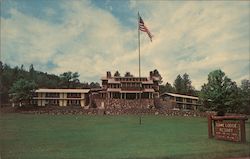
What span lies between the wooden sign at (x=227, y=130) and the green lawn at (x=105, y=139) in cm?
22

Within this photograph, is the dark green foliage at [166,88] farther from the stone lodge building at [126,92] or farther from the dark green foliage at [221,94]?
the dark green foliage at [221,94]

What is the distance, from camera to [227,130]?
9.68 m

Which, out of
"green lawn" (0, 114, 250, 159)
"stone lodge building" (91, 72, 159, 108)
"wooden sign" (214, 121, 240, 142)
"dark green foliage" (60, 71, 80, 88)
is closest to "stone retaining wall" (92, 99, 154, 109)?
"stone lodge building" (91, 72, 159, 108)

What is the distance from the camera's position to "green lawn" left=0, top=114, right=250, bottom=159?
303 inches

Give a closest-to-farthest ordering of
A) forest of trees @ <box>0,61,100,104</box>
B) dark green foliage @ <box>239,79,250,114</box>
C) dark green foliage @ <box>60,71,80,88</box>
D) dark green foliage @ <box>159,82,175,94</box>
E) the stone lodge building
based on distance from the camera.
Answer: forest of trees @ <box>0,61,100,104</box>
dark green foliage @ <box>60,71,80,88</box>
the stone lodge building
dark green foliage @ <box>159,82,175,94</box>
dark green foliage @ <box>239,79,250,114</box>

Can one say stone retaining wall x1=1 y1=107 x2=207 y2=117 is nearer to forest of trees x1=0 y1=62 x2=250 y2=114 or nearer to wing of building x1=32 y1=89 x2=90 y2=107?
wing of building x1=32 y1=89 x2=90 y2=107

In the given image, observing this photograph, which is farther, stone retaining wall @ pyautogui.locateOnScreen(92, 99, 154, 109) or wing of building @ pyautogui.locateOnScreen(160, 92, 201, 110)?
wing of building @ pyautogui.locateOnScreen(160, 92, 201, 110)

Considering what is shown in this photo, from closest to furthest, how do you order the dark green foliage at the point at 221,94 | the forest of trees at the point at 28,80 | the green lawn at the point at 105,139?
the green lawn at the point at 105,139 → the forest of trees at the point at 28,80 → the dark green foliage at the point at 221,94

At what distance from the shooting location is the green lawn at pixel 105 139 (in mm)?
7699

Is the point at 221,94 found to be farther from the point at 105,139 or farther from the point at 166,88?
the point at 105,139

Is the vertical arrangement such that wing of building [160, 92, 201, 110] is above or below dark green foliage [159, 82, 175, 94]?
below

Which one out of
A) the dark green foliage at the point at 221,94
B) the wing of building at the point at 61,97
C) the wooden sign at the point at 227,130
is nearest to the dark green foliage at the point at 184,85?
the dark green foliage at the point at 221,94

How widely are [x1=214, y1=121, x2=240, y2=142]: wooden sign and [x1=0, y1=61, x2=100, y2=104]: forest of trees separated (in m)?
3.40

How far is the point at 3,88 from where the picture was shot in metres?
7.89
